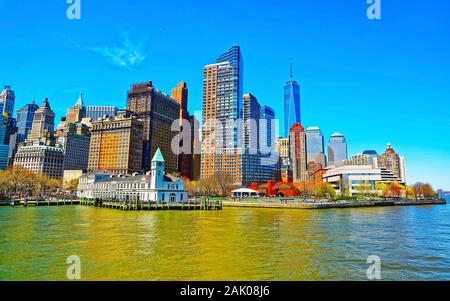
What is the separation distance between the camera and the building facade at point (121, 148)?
190 meters

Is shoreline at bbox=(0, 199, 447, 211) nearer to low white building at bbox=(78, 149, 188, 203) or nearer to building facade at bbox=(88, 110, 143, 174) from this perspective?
low white building at bbox=(78, 149, 188, 203)

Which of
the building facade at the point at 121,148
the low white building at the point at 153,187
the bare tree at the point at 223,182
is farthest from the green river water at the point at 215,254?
the building facade at the point at 121,148

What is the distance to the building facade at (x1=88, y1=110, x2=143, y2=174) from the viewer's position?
623 feet

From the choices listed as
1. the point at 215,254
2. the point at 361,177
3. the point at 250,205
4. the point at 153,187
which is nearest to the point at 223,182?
the point at 250,205

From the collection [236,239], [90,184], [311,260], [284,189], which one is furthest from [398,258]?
[284,189]

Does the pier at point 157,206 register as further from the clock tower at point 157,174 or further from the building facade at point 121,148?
the building facade at point 121,148

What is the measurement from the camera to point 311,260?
89.6 ft

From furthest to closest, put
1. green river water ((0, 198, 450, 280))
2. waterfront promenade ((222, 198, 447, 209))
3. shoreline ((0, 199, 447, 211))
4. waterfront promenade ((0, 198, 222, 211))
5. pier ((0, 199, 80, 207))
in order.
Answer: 1. waterfront promenade ((222, 198, 447, 209))
2. pier ((0, 199, 80, 207))
3. shoreline ((0, 199, 447, 211))
4. waterfront promenade ((0, 198, 222, 211))
5. green river water ((0, 198, 450, 280))

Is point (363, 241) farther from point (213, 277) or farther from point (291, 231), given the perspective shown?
point (213, 277)

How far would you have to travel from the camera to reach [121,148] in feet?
630

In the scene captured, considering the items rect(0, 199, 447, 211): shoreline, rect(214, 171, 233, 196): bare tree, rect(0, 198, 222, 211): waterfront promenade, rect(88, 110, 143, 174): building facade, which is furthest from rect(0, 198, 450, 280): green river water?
rect(88, 110, 143, 174): building facade

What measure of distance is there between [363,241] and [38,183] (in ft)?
443

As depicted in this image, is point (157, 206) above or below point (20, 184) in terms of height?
below

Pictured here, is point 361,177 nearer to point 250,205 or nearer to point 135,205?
point 250,205
